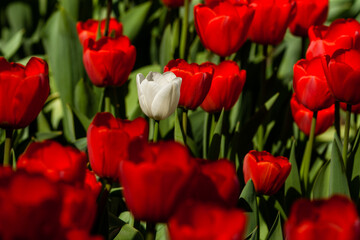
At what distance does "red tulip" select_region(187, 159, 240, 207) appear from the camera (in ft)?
2.35

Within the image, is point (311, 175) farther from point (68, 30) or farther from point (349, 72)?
point (68, 30)

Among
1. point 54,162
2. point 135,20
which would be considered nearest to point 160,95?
point 54,162

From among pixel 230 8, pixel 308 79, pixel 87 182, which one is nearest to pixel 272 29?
pixel 230 8

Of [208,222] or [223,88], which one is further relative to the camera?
[223,88]

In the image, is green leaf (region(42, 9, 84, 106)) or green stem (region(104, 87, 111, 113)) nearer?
green stem (region(104, 87, 111, 113))

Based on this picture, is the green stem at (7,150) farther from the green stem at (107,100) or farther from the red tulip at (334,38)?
the red tulip at (334,38)

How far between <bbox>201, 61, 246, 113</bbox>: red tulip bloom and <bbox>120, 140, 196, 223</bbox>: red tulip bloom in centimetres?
58

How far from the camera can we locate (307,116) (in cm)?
148

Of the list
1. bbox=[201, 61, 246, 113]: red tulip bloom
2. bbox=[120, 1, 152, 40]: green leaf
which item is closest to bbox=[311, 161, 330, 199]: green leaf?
bbox=[201, 61, 246, 113]: red tulip bloom

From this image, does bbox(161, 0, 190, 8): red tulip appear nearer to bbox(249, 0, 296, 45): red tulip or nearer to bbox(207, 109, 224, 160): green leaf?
bbox(249, 0, 296, 45): red tulip

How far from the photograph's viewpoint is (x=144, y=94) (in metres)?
1.12

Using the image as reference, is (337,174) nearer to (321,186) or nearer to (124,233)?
(321,186)

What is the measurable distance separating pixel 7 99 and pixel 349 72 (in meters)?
0.63

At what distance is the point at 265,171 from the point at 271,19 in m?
0.60
